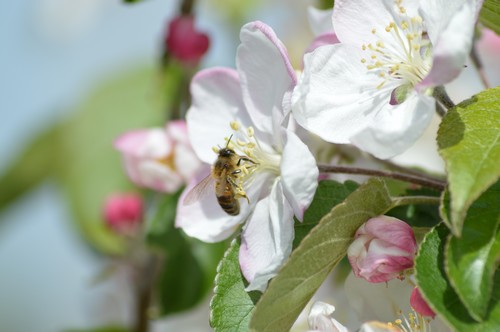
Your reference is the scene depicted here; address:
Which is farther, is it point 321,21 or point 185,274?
point 185,274

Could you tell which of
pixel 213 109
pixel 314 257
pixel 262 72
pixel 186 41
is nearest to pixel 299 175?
pixel 314 257

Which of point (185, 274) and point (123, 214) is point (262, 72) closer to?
point (185, 274)

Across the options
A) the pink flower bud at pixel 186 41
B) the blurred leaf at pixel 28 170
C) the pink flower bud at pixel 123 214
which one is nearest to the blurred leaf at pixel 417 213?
the pink flower bud at pixel 186 41

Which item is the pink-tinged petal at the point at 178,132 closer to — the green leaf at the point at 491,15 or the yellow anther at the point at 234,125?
the yellow anther at the point at 234,125

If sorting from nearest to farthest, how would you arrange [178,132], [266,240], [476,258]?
[476,258]
[266,240]
[178,132]

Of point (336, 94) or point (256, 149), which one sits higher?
point (336, 94)
